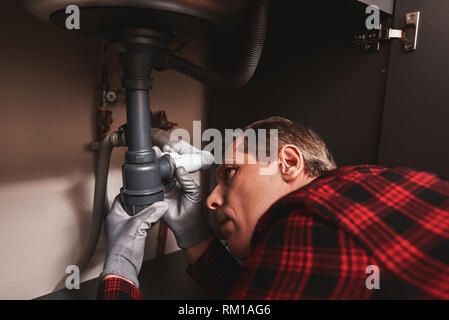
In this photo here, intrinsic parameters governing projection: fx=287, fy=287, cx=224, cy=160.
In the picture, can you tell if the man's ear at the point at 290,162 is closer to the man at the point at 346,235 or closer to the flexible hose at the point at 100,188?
the man at the point at 346,235

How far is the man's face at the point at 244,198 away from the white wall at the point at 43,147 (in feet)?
2.09

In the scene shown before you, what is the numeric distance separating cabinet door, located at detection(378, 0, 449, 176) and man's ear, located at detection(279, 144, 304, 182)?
343 millimetres

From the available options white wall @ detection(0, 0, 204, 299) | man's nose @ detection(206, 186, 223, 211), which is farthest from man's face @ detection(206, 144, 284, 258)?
white wall @ detection(0, 0, 204, 299)

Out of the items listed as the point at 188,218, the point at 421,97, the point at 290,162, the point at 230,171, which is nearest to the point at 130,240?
the point at 188,218

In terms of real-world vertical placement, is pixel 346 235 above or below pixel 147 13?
below

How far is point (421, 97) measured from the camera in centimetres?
66

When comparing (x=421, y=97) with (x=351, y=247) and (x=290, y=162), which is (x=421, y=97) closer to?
(x=290, y=162)

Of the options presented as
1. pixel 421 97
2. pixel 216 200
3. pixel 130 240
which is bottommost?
pixel 130 240

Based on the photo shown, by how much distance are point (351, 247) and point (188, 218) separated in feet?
1.55

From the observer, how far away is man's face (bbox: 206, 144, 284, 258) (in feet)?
1.65

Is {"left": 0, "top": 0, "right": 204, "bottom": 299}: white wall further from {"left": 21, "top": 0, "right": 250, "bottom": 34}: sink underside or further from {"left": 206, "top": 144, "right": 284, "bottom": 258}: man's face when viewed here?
{"left": 206, "top": 144, "right": 284, "bottom": 258}: man's face

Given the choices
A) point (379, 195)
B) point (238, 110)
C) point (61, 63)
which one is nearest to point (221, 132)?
point (238, 110)

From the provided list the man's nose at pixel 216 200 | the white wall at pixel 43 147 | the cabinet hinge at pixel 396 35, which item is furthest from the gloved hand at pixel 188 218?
the cabinet hinge at pixel 396 35

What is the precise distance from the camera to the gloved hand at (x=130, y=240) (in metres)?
0.62
